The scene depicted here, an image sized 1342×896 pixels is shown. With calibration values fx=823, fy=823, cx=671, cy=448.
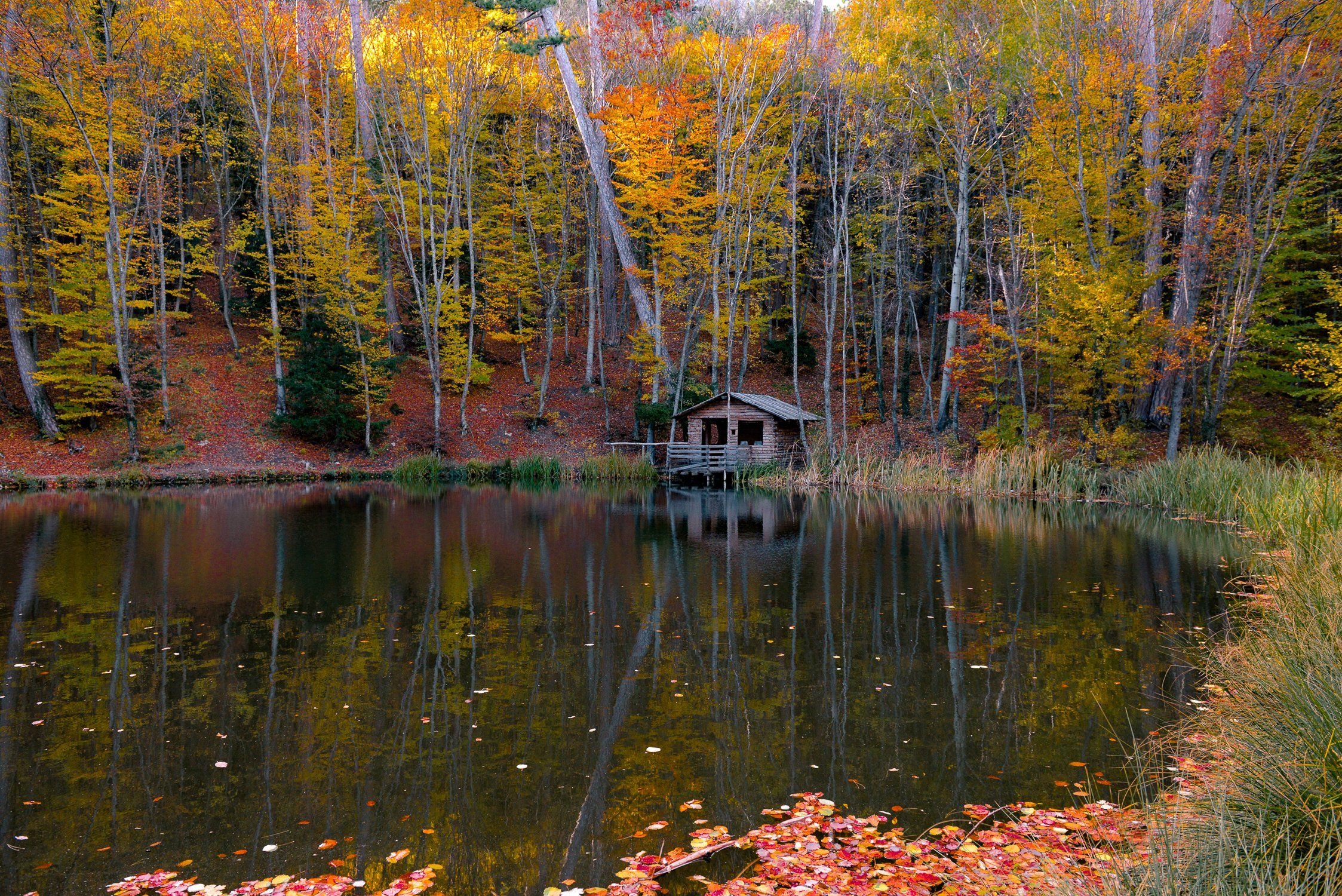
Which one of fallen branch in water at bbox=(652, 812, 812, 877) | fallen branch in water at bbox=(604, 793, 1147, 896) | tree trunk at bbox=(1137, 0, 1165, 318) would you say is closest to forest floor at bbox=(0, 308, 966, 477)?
tree trunk at bbox=(1137, 0, 1165, 318)

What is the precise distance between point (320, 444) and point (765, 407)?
14480 millimetres

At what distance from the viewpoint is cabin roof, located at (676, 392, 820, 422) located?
2633 cm

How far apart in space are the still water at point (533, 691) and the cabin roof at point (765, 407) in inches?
540

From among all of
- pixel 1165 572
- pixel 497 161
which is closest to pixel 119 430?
pixel 497 161

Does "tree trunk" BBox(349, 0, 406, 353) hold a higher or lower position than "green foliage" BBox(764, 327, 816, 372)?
higher

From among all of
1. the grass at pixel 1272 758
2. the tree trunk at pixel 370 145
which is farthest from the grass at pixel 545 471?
the grass at pixel 1272 758

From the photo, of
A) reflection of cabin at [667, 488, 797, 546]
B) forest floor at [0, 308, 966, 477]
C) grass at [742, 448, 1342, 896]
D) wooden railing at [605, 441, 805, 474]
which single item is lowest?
reflection of cabin at [667, 488, 797, 546]

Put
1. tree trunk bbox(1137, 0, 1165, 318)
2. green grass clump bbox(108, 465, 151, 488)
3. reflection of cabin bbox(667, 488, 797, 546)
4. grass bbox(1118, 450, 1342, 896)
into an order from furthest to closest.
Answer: green grass clump bbox(108, 465, 151, 488)
tree trunk bbox(1137, 0, 1165, 318)
reflection of cabin bbox(667, 488, 797, 546)
grass bbox(1118, 450, 1342, 896)

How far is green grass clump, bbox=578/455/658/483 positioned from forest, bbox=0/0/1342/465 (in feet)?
9.03

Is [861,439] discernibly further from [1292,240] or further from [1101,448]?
[1292,240]

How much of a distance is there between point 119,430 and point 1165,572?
2666cm

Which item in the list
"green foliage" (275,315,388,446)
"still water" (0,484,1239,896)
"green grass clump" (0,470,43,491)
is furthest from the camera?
"green foliage" (275,315,388,446)

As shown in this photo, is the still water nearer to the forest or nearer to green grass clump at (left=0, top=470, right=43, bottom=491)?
green grass clump at (left=0, top=470, right=43, bottom=491)

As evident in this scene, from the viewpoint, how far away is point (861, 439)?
2870 cm
